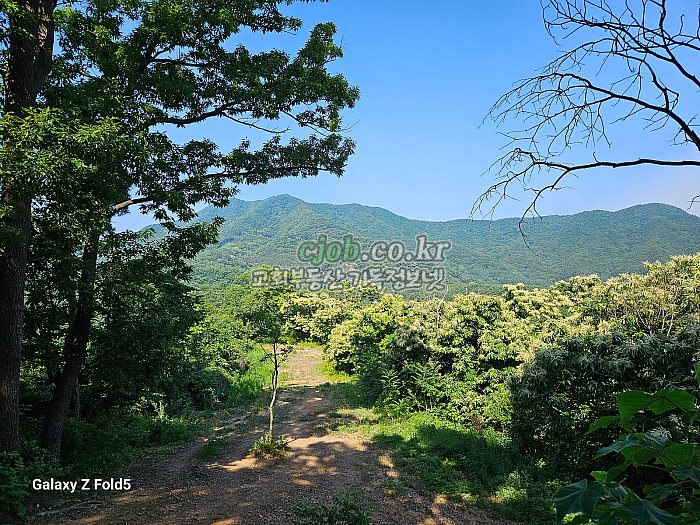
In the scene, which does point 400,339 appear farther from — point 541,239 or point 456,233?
point 456,233

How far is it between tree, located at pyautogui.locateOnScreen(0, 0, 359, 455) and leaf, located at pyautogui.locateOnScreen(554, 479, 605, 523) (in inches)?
201

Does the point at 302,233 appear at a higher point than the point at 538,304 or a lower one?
higher

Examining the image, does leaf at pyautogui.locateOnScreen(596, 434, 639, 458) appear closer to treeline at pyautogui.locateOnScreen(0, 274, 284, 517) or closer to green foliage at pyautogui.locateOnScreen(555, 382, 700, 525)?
green foliage at pyautogui.locateOnScreen(555, 382, 700, 525)

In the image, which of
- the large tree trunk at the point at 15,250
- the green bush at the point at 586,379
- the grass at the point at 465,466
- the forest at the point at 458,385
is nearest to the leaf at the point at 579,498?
the forest at the point at 458,385

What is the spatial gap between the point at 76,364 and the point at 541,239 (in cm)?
7266

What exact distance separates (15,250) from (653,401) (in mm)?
6148

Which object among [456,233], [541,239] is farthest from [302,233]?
[541,239]

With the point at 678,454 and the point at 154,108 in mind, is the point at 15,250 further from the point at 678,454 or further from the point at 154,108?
the point at 678,454

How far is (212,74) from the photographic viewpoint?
6.55 metres

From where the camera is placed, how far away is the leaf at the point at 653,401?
31.1 inches

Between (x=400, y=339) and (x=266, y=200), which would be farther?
(x=266, y=200)

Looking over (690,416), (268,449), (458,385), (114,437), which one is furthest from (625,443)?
(458,385)

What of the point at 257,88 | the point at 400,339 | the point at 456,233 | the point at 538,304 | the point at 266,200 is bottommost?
the point at 400,339

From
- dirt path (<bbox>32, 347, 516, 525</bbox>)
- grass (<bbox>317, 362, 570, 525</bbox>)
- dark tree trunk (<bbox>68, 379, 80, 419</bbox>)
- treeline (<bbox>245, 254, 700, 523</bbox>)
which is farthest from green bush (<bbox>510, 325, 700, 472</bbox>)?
dark tree trunk (<bbox>68, 379, 80, 419</bbox>)
